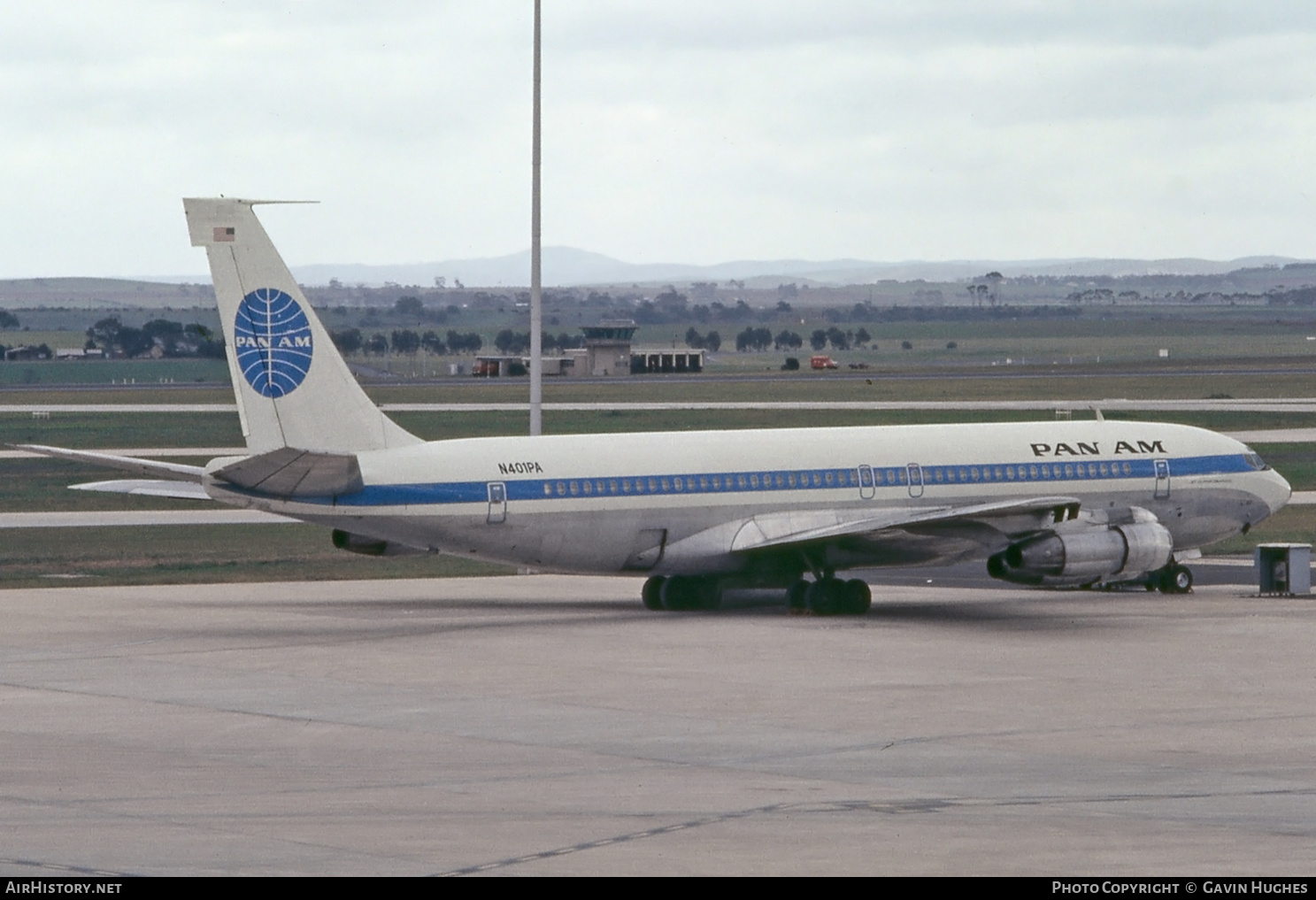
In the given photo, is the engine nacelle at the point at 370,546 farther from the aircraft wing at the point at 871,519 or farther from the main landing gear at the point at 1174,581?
the main landing gear at the point at 1174,581

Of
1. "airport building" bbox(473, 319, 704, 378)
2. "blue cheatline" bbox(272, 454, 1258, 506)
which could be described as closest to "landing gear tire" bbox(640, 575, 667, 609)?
"blue cheatline" bbox(272, 454, 1258, 506)

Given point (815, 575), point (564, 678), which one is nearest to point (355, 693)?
point (564, 678)

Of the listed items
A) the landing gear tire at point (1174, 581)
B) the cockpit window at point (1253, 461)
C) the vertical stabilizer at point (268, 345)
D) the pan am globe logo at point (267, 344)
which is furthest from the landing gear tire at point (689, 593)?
the cockpit window at point (1253, 461)

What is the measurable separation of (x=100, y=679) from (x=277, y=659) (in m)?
3.37

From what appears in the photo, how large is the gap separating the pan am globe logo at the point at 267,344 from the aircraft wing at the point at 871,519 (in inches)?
385

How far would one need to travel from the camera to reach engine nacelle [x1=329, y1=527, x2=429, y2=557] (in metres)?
41.8

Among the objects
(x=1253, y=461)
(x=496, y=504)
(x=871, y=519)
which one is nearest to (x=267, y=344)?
(x=496, y=504)

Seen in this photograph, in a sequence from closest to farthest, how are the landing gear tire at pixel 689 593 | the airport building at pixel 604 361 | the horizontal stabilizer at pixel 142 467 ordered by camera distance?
the horizontal stabilizer at pixel 142 467
the landing gear tire at pixel 689 593
the airport building at pixel 604 361

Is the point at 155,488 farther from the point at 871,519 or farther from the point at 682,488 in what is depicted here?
the point at 871,519

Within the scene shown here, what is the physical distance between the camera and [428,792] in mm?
23922

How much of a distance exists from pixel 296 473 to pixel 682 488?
8276 mm

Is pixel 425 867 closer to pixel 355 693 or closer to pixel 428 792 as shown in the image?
pixel 428 792

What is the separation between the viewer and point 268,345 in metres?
39.7

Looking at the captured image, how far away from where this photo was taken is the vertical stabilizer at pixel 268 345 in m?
39.2
